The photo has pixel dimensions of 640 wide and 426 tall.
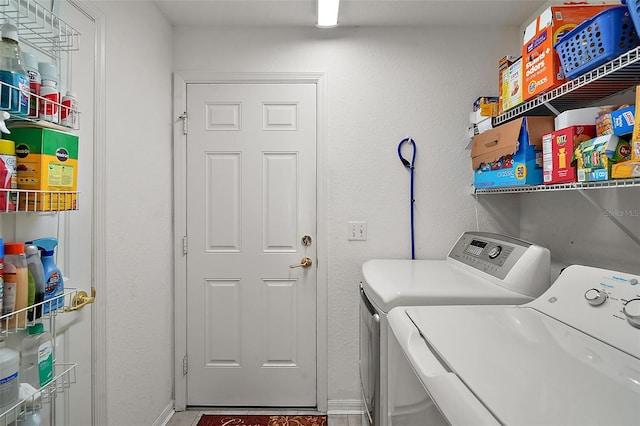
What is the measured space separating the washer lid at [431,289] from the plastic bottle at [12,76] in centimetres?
132

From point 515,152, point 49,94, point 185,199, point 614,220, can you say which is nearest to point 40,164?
point 49,94

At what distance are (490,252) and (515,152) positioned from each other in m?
0.49

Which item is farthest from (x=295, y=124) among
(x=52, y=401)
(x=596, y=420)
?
(x=596, y=420)

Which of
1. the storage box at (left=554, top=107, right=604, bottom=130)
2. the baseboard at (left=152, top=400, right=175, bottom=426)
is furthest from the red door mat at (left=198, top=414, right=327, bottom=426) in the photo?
the storage box at (left=554, top=107, right=604, bottom=130)

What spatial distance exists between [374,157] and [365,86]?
46 cm

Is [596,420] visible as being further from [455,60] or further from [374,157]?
[455,60]

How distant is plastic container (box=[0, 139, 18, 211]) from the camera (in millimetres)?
899

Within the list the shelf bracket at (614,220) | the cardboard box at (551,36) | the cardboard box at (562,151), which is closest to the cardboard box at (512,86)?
the cardboard box at (551,36)

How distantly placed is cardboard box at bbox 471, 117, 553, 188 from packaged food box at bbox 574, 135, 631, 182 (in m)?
0.29

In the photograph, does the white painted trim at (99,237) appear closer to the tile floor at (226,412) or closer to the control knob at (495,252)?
the tile floor at (226,412)

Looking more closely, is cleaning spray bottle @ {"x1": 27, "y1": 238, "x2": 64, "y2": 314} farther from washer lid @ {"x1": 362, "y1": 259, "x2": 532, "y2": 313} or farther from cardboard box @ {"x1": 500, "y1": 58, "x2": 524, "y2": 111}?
cardboard box @ {"x1": 500, "y1": 58, "x2": 524, "y2": 111}

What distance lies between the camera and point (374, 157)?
85.4 inches

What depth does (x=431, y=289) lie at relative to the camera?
1.38 m

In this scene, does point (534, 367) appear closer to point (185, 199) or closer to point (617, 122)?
point (617, 122)
